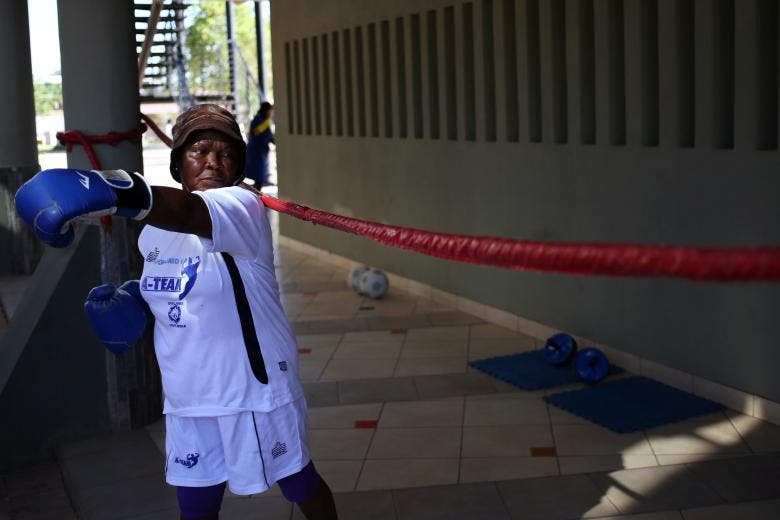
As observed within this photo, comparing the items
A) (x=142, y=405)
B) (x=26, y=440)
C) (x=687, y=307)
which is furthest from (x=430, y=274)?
(x=26, y=440)

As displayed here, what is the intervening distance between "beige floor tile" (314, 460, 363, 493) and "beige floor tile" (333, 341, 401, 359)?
223 centimetres

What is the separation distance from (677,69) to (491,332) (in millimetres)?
2769

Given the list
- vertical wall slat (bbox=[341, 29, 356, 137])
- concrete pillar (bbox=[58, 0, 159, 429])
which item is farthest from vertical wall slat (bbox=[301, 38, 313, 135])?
concrete pillar (bbox=[58, 0, 159, 429])

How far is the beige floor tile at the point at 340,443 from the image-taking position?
5.38m

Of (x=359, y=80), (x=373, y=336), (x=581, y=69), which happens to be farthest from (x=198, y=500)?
(x=359, y=80)

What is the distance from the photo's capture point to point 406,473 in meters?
5.07


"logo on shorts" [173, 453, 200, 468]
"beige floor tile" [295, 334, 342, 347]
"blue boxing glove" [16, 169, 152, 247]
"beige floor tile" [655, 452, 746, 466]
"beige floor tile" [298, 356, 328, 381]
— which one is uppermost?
"blue boxing glove" [16, 169, 152, 247]

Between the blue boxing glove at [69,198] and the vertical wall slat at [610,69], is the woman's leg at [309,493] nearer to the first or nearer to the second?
the blue boxing glove at [69,198]

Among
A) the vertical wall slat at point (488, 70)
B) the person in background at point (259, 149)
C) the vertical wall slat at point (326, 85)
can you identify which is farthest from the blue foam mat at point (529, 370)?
the person in background at point (259, 149)

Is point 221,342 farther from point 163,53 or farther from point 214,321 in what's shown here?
point 163,53

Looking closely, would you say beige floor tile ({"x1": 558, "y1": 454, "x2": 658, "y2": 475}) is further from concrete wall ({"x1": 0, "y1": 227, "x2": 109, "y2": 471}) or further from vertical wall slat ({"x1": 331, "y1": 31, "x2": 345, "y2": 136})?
vertical wall slat ({"x1": 331, "y1": 31, "x2": 345, "y2": 136})

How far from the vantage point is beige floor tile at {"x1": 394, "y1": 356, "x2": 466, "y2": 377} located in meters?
7.00

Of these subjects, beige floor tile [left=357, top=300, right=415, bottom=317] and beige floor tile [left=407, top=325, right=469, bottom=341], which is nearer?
beige floor tile [left=407, top=325, right=469, bottom=341]

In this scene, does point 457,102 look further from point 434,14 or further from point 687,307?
point 687,307
